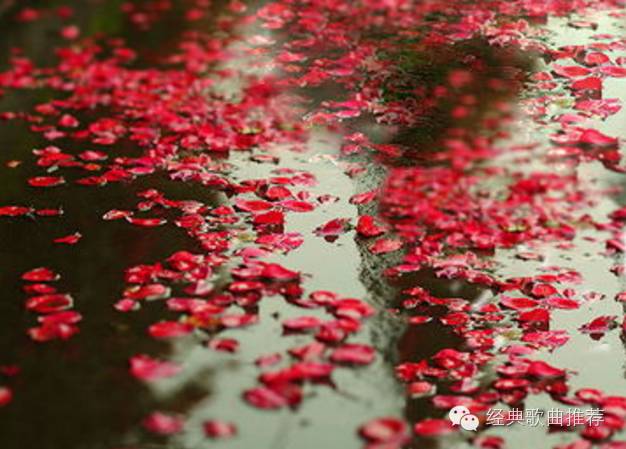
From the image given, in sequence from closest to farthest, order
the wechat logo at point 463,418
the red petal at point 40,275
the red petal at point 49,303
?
the wechat logo at point 463,418 → the red petal at point 49,303 → the red petal at point 40,275

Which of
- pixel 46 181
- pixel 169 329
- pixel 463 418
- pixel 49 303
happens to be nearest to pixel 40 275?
pixel 49 303

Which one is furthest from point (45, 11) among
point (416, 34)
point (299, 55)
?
point (416, 34)

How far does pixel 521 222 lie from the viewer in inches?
168

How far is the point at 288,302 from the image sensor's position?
3594 mm

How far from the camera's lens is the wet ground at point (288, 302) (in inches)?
115

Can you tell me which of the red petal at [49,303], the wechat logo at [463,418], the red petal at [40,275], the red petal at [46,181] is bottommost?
the red petal at [46,181]

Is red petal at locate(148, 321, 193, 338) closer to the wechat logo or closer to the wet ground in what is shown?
the wet ground

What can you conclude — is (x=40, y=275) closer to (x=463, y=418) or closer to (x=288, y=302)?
(x=288, y=302)

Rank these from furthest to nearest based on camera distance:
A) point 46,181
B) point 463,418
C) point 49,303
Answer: point 46,181, point 49,303, point 463,418

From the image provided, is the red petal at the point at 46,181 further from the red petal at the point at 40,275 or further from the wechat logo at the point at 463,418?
the wechat logo at the point at 463,418

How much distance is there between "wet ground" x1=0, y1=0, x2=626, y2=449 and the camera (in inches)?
115

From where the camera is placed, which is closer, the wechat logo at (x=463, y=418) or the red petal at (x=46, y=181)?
the wechat logo at (x=463, y=418)

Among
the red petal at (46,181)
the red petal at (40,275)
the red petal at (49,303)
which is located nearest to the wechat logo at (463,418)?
the red petal at (49,303)

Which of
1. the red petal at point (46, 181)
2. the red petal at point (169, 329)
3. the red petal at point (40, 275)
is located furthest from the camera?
the red petal at point (46, 181)
